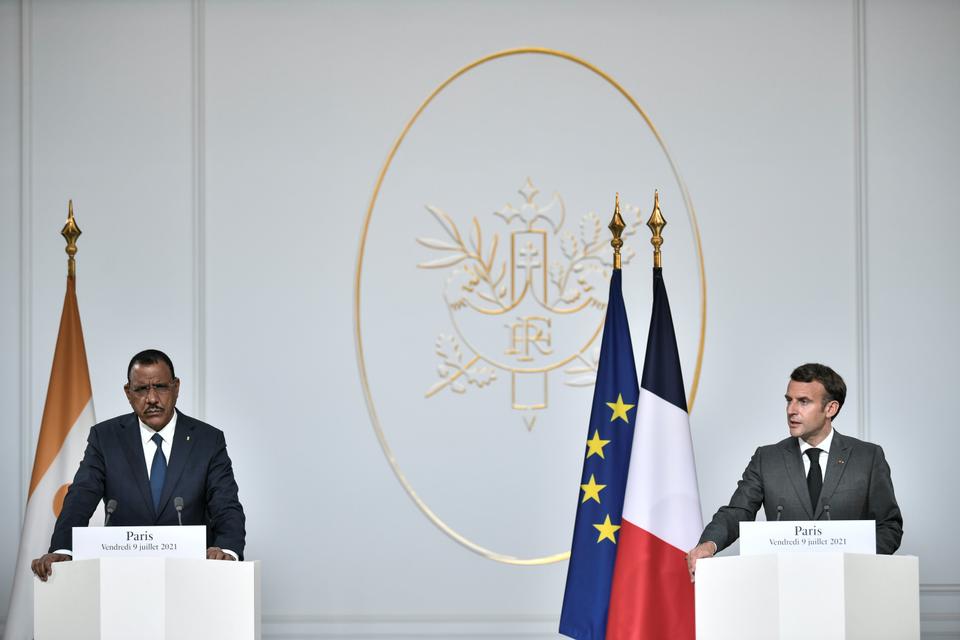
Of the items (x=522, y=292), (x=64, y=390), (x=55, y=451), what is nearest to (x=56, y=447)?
(x=55, y=451)

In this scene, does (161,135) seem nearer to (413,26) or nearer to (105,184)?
(105,184)

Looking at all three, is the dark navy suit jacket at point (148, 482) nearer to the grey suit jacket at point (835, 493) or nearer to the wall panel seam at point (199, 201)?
the wall panel seam at point (199, 201)

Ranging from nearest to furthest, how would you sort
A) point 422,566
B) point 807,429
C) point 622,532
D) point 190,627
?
point 190,627 < point 807,429 < point 622,532 < point 422,566

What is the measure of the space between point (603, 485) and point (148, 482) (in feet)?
5.63

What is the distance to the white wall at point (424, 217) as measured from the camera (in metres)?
4.72

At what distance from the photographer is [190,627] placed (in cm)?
295

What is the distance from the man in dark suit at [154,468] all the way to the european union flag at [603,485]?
132 cm

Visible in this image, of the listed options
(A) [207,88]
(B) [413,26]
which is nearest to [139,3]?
(A) [207,88]

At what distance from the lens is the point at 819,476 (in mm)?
3598

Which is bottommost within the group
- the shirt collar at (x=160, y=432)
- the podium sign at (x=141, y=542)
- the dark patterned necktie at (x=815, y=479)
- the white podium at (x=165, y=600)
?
the white podium at (x=165, y=600)

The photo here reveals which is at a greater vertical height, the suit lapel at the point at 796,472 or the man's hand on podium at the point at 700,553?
the suit lapel at the point at 796,472

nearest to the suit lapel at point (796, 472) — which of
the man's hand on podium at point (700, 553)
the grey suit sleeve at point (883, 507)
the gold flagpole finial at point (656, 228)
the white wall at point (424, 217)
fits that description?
the grey suit sleeve at point (883, 507)

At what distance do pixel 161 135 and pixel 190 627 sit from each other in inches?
104

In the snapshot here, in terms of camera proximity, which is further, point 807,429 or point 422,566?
point 422,566
